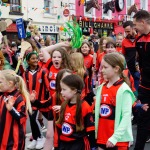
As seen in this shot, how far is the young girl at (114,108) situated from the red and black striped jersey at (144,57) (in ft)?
3.06

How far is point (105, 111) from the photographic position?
155 inches

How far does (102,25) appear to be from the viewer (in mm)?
25500

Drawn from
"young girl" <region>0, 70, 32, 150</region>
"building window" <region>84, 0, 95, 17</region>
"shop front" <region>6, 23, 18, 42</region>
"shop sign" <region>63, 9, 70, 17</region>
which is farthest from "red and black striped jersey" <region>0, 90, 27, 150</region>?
Answer: "building window" <region>84, 0, 95, 17</region>

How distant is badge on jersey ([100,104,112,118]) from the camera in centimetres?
393

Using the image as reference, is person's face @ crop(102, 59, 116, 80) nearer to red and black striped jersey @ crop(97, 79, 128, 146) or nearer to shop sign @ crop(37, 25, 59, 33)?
red and black striped jersey @ crop(97, 79, 128, 146)

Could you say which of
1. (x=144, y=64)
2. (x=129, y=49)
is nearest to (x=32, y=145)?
(x=144, y=64)

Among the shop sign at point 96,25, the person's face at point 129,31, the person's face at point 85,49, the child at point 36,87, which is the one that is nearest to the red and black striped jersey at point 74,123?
the child at point 36,87

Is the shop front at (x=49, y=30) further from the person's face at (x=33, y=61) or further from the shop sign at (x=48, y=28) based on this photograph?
the person's face at (x=33, y=61)

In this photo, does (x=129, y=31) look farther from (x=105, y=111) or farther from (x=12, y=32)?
(x=12, y=32)

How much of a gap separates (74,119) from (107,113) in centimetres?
38

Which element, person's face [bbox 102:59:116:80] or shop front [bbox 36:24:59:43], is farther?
shop front [bbox 36:24:59:43]

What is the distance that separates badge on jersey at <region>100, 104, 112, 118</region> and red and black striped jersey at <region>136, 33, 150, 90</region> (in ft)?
4.16

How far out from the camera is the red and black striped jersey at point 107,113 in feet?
12.8

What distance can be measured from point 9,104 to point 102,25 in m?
22.2
